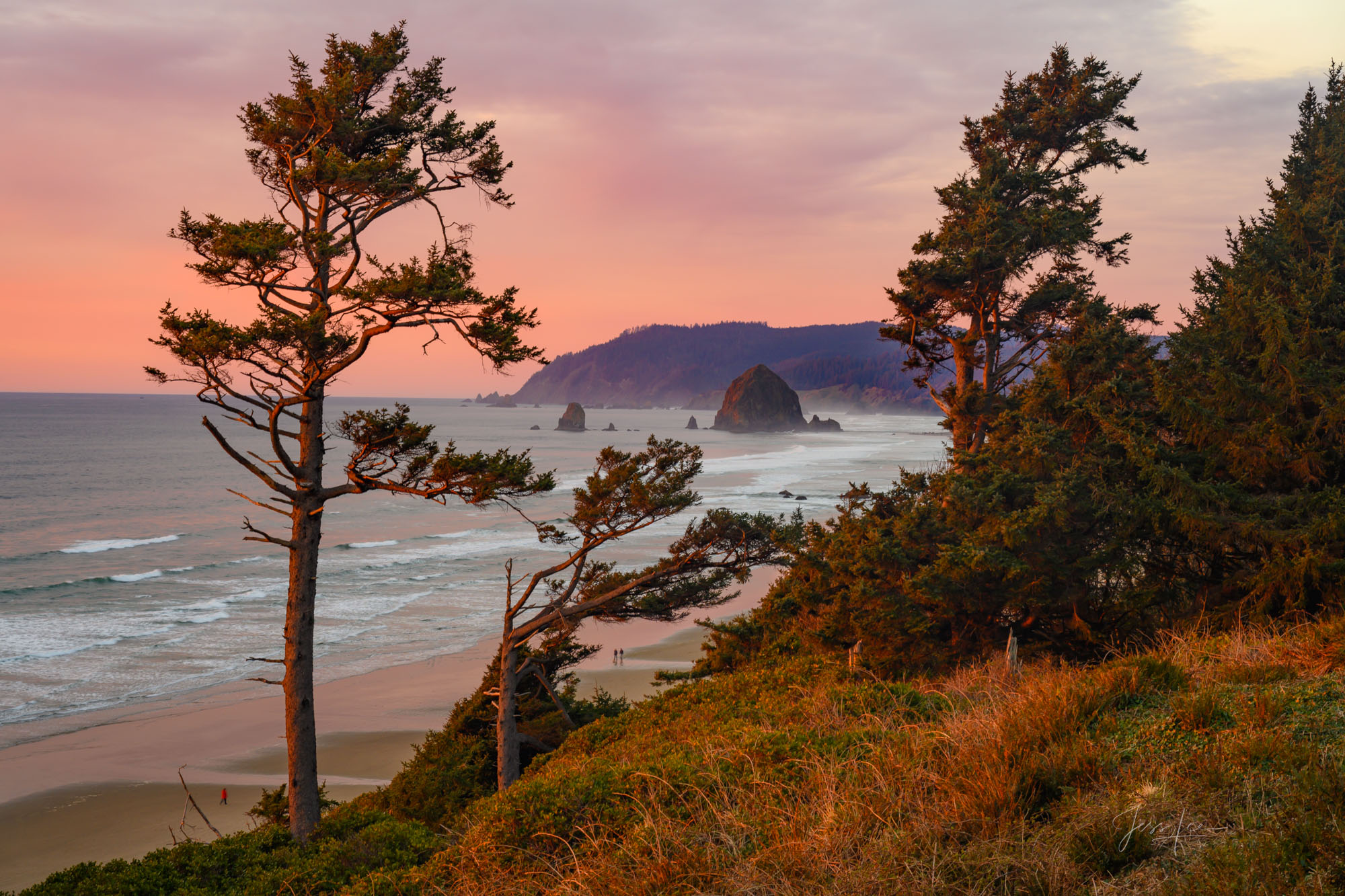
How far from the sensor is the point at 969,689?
23.7 feet

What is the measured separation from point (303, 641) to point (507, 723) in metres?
3.47

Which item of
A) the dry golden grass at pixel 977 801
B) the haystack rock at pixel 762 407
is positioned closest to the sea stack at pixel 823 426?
the haystack rock at pixel 762 407

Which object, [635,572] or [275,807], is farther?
[635,572]

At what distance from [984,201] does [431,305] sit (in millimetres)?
11511

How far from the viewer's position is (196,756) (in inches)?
702

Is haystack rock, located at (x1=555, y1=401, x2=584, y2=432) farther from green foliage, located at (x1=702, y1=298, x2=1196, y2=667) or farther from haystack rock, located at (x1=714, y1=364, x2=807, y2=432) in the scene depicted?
green foliage, located at (x1=702, y1=298, x2=1196, y2=667)

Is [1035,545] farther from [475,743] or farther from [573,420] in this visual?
[573,420]

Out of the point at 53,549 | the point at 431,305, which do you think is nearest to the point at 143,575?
the point at 53,549

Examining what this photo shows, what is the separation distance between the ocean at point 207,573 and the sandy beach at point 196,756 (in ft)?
3.76

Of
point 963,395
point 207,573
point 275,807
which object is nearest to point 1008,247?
point 963,395

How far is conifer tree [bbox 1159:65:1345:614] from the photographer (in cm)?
973

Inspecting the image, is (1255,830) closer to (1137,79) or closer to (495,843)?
(495,843)

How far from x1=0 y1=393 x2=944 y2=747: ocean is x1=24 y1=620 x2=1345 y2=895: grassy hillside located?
41.1 ft

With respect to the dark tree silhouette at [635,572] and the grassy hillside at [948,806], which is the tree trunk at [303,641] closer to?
the dark tree silhouette at [635,572]
